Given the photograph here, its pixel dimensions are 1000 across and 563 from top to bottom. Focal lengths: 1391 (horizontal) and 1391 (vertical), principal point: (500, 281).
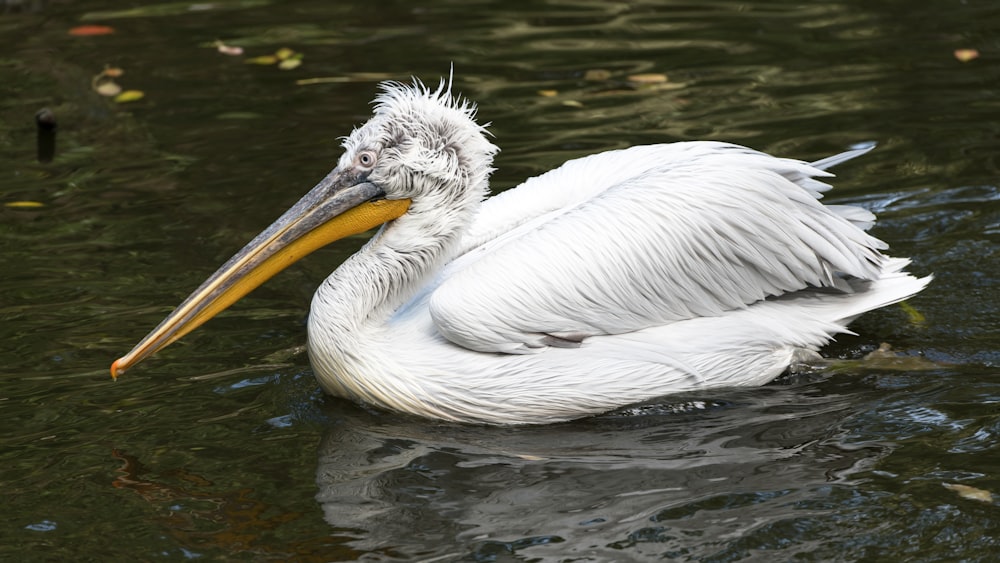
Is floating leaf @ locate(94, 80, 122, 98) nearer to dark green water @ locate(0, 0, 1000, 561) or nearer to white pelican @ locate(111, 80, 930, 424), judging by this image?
dark green water @ locate(0, 0, 1000, 561)

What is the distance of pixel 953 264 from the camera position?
17.9 feet

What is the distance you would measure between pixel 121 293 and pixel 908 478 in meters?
3.33

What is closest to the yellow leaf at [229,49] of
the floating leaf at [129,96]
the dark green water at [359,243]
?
the dark green water at [359,243]

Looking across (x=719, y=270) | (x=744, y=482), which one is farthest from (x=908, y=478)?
(x=719, y=270)

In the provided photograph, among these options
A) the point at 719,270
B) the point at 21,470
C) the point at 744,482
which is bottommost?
the point at 21,470

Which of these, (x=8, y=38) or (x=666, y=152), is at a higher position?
(x=666, y=152)

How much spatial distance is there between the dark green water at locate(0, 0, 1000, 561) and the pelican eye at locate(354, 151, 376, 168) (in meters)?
0.84

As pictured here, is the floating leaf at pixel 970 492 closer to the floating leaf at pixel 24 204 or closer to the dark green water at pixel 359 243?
the dark green water at pixel 359 243

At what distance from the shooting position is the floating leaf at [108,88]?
8.20 metres

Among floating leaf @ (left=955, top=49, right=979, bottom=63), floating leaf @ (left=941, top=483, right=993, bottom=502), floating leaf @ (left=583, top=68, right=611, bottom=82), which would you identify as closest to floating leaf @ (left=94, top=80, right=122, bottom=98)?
floating leaf @ (left=583, top=68, right=611, bottom=82)

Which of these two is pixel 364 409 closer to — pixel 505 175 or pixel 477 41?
pixel 505 175

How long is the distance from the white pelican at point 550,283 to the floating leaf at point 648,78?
3.05 metres

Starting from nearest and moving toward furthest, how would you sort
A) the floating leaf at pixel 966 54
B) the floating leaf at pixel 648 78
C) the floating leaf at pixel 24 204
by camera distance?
the floating leaf at pixel 24 204
the floating leaf at pixel 966 54
the floating leaf at pixel 648 78

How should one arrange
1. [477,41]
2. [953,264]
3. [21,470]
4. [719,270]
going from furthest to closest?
[477,41] < [953,264] < [719,270] < [21,470]
